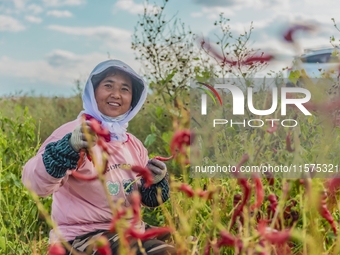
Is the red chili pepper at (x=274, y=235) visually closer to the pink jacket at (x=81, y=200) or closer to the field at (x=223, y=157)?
the field at (x=223, y=157)

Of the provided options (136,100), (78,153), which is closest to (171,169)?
(136,100)

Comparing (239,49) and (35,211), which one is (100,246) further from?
(239,49)

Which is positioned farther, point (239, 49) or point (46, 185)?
point (239, 49)

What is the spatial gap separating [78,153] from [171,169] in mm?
1840

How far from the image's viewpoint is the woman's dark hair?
2369 mm

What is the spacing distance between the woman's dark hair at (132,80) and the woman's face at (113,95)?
0.05 ft

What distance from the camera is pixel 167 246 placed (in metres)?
1.94

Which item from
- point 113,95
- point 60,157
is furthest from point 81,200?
point 113,95

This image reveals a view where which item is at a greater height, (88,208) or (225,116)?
(225,116)

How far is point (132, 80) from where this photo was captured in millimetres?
2461

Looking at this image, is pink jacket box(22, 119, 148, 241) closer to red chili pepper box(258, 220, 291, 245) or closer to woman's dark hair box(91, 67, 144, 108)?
woman's dark hair box(91, 67, 144, 108)

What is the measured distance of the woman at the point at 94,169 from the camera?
1965 millimetres

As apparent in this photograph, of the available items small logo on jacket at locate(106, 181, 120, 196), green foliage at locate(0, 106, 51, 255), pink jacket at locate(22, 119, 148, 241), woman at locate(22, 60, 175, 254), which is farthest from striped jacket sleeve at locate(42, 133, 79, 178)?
green foliage at locate(0, 106, 51, 255)

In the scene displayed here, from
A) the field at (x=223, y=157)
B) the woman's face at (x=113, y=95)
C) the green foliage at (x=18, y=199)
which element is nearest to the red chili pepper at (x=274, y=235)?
the field at (x=223, y=157)
